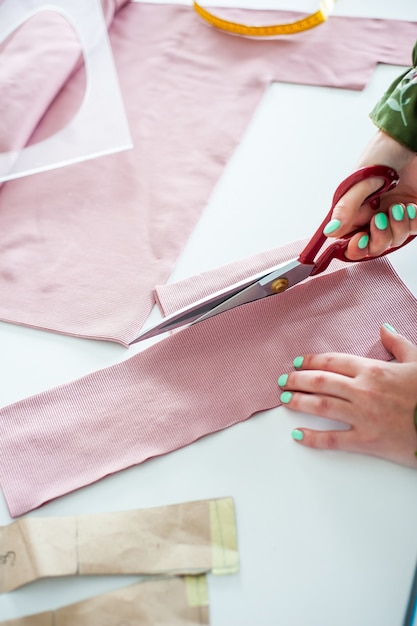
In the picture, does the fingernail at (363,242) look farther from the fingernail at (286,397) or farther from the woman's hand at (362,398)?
the fingernail at (286,397)

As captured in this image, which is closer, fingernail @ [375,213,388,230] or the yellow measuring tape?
fingernail @ [375,213,388,230]

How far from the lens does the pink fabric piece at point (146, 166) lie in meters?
0.92

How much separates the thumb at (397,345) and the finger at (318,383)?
0.08m

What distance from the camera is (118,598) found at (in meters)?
0.68

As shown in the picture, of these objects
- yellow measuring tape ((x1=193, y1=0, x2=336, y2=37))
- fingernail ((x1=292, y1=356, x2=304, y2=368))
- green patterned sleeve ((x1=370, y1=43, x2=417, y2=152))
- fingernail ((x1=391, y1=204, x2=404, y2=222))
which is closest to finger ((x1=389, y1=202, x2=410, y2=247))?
fingernail ((x1=391, y1=204, x2=404, y2=222))

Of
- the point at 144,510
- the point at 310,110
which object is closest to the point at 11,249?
the point at 144,510

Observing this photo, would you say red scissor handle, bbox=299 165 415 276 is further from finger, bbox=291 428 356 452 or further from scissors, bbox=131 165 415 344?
finger, bbox=291 428 356 452

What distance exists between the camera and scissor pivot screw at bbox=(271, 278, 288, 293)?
2.75 feet

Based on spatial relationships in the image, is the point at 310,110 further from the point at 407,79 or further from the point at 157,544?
the point at 157,544

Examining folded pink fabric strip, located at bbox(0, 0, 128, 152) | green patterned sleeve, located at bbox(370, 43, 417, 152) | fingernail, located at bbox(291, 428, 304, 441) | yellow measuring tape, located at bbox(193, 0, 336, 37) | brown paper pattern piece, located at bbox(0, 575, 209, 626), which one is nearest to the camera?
brown paper pattern piece, located at bbox(0, 575, 209, 626)

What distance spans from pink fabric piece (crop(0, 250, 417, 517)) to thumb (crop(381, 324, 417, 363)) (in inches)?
0.5

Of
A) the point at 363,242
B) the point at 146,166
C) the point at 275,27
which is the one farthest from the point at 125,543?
the point at 275,27

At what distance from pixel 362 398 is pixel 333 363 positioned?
60 millimetres

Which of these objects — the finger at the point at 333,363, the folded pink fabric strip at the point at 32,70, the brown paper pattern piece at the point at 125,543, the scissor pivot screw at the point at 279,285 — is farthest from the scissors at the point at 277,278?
the folded pink fabric strip at the point at 32,70
